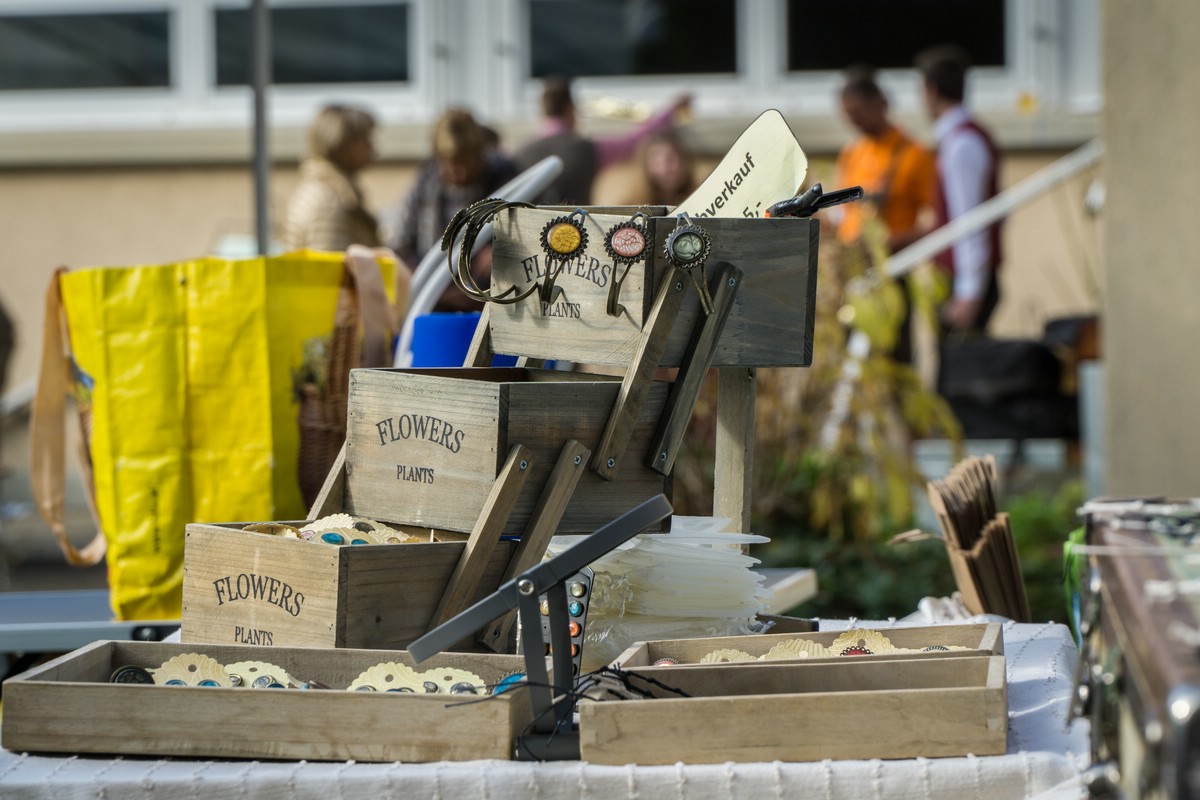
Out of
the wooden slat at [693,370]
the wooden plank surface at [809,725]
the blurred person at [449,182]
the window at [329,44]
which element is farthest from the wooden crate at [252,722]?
the window at [329,44]

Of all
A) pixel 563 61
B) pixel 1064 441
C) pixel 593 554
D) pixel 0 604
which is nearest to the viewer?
pixel 593 554

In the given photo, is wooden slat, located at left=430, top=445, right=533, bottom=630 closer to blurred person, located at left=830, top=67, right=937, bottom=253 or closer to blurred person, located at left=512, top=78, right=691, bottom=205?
blurred person, located at left=512, top=78, right=691, bottom=205

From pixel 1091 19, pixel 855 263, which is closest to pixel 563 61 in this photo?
pixel 1091 19

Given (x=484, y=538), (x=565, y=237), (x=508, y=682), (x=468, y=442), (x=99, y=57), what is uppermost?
(x=99, y=57)

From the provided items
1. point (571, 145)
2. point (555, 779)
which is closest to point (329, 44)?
point (571, 145)

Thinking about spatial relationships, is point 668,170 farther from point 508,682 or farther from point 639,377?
point 508,682

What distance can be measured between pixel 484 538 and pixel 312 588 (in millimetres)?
194

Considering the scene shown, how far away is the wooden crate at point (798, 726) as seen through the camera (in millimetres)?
1276

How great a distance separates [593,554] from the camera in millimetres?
1305

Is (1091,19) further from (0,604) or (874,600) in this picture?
(0,604)

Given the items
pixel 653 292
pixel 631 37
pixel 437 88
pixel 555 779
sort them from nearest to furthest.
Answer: pixel 555 779
pixel 653 292
pixel 437 88
pixel 631 37

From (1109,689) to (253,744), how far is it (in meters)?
0.77

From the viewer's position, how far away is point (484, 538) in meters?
1.58

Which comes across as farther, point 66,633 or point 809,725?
point 66,633
